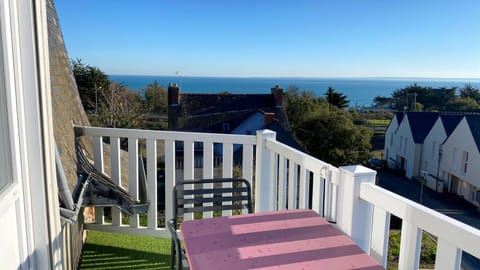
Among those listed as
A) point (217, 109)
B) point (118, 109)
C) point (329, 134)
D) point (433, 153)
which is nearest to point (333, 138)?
point (329, 134)

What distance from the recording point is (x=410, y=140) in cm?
2733

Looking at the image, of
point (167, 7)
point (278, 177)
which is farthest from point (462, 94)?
point (278, 177)

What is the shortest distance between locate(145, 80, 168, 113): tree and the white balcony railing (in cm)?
1226

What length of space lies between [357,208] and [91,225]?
94.8 inches

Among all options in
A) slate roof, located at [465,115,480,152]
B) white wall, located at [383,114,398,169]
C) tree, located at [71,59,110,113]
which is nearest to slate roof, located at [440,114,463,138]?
slate roof, located at [465,115,480,152]

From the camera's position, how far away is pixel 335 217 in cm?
161

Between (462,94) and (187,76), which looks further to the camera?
(462,94)

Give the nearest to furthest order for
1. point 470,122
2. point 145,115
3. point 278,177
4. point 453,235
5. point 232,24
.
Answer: point 453,235, point 278,177, point 145,115, point 470,122, point 232,24

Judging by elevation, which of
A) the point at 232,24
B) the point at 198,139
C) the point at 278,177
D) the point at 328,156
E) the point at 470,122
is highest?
the point at 232,24

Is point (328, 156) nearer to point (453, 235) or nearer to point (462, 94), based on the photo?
point (462, 94)

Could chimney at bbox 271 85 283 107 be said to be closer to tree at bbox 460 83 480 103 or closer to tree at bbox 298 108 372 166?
tree at bbox 298 108 372 166

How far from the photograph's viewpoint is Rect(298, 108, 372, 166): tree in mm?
19500

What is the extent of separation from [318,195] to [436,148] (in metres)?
27.6

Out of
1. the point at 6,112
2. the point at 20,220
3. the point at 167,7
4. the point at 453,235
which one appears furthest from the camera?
the point at 167,7
